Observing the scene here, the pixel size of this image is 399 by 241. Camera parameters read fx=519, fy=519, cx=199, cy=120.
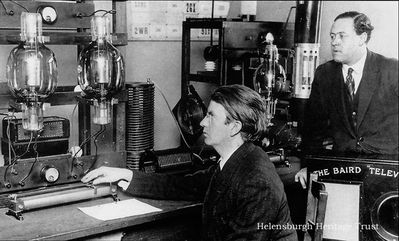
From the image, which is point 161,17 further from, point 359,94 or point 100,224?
point 100,224

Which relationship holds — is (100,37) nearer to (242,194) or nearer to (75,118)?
(242,194)

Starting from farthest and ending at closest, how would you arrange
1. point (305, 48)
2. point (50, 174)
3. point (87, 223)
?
point (305, 48), point (50, 174), point (87, 223)

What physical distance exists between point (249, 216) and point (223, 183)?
0.72 feet

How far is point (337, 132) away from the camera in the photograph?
9.77 feet

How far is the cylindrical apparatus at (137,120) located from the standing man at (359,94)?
93cm

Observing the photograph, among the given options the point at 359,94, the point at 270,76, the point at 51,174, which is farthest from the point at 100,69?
the point at 359,94

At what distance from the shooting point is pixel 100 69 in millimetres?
2361

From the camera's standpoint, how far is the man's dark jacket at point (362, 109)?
2.72m

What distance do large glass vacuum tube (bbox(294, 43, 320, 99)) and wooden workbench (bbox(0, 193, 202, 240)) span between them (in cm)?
124

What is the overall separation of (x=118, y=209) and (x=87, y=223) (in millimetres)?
233

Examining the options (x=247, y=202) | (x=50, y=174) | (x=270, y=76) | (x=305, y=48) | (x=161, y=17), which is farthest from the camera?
(x=161, y=17)

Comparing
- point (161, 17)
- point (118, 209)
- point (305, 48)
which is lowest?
point (118, 209)

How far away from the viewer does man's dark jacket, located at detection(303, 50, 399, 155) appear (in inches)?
107

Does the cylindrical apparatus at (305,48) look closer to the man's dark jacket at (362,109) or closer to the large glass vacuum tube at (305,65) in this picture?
the large glass vacuum tube at (305,65)
